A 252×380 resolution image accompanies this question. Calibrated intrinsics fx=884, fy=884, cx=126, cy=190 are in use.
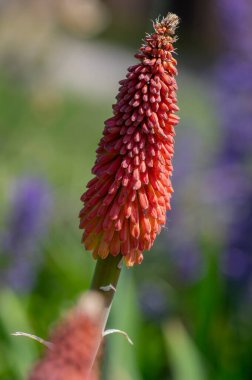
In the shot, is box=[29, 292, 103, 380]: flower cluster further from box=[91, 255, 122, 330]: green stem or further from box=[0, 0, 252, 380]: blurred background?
box=[0, 0, 252, 380]: blurred background

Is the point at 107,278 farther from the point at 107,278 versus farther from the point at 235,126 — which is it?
the point at 235,126

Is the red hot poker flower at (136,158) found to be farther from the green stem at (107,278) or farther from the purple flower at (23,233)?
the purple flower at (23,233)

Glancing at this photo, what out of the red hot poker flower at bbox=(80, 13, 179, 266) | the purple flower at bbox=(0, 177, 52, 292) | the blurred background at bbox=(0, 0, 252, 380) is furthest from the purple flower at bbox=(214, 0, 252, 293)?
the red hot poker flower at bbox=(80, 13, 179, 266)

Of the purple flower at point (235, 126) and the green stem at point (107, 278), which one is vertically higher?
the purple flower at point (235, 126)

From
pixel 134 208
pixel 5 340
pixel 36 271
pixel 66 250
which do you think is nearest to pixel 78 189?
pixel 66 250

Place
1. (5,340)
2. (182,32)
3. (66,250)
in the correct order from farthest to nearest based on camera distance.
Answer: (182,32) < (66,250) < (5,340)

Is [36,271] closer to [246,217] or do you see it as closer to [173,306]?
[173,306]

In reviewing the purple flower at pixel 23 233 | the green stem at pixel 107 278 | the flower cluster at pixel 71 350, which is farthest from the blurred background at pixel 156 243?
the flower cluster at pixel 71 350
